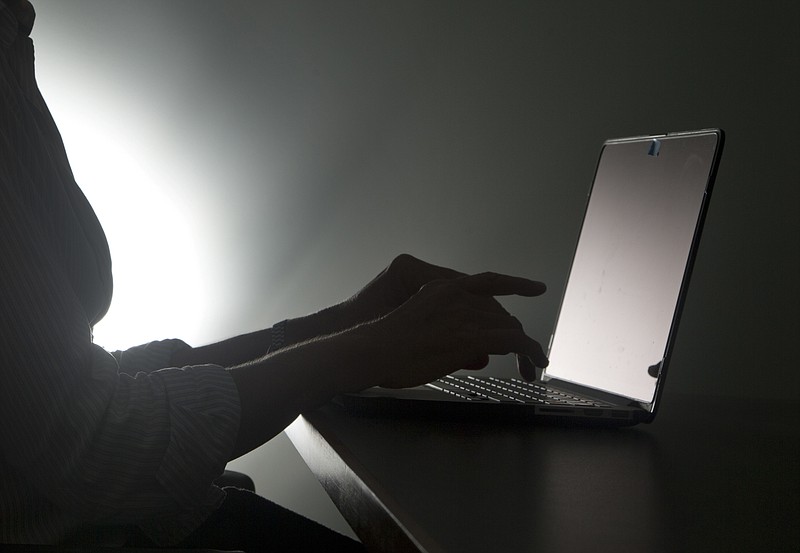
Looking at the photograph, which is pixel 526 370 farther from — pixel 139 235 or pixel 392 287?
pixel 139 235

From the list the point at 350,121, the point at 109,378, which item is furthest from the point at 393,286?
the point at 350,121

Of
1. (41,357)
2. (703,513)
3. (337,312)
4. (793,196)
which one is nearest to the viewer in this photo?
(703,513)

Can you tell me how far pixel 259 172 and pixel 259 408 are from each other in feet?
3.23

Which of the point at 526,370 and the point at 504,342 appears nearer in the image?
the point at 504,342

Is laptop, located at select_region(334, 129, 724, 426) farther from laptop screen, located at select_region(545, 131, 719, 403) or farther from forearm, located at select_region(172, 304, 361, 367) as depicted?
forearm, located at select_region(172, 304, 361, 367)

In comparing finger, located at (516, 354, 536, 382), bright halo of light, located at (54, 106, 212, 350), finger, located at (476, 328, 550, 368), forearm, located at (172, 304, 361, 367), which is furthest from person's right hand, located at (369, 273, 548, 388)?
bright halo of light, located at (54, 106, 212, 350)

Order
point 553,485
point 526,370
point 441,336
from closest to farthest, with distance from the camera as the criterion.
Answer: point 553,485
point 441,336
point 526,370

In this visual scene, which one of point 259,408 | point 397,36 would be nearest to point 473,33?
point 397,36

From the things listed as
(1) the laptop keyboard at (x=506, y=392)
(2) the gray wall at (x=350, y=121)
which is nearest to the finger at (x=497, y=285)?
(1) the laptop keyboard at (x=506, y=392)

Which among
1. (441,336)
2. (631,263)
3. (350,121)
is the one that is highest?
(350,121)

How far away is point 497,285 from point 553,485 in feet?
1.22

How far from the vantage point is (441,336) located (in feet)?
2.61

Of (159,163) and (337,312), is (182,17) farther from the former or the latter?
(337,312)

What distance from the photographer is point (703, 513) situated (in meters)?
0.49
